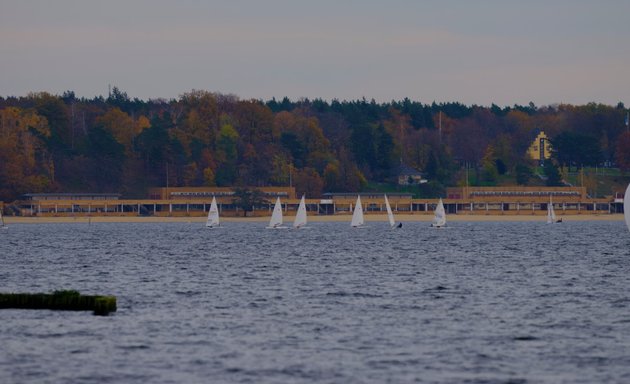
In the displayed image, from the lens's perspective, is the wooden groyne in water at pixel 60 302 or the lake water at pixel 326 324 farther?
the wooden groyne in water at pixel 60 302

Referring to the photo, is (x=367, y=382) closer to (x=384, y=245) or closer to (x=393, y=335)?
(x=393, y=335)

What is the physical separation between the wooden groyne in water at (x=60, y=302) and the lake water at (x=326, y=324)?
1.32 feet

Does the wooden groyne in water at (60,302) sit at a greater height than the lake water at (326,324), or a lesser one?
greater

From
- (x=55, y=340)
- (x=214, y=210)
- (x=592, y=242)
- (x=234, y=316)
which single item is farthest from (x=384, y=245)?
(x=55, y=340)

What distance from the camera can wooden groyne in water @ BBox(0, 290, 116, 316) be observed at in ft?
164

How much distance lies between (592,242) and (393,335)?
8680 cm

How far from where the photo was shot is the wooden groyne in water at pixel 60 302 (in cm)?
5009

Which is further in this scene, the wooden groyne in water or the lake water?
the wooden groyne in water

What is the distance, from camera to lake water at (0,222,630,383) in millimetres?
38281

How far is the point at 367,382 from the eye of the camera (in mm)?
36438

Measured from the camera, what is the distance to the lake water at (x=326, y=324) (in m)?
38.3

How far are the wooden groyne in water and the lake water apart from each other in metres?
0.40

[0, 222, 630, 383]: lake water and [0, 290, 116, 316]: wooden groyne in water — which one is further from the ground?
[0, 290, 116, 316]: wooden groyne in water

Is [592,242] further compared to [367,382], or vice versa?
[592,242]
